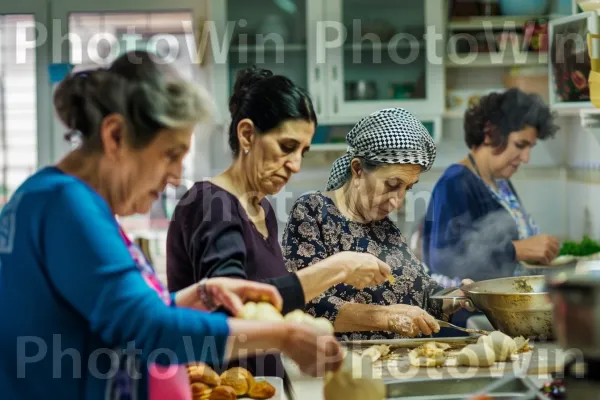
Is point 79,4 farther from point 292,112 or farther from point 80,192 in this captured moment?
point 80,192

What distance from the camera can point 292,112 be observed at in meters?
1.91

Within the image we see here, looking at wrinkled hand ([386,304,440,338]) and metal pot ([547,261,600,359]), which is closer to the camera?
metal pot ([547,261,600,359])

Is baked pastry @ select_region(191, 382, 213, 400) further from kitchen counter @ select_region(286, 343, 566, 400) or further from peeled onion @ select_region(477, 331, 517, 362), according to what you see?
peeled onion @ select_region(477, 331, 517, 362)

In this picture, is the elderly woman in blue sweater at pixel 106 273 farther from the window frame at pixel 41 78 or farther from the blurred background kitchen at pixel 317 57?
the window frame at pixel 41 78

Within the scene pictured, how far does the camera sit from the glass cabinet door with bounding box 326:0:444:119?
4262 mm

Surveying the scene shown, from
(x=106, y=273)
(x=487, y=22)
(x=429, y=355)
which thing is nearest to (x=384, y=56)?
(x=487, y=22)

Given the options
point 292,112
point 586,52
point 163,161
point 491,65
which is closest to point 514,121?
point 586,52

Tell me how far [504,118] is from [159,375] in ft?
7.89

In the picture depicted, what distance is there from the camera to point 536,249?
10.6ft

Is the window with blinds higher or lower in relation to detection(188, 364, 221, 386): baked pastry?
higher

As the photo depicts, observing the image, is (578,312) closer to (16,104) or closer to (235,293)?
(235,293)

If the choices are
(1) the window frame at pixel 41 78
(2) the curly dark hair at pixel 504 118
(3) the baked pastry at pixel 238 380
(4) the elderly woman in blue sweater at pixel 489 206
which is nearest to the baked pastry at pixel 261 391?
(3) the baked pastry at pixel 238 380

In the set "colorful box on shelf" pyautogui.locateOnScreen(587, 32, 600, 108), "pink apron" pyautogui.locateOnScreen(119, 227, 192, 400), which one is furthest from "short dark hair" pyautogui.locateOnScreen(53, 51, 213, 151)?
"colorful box on shelf" pyautogui.locateOnScreen(587, 32, 600, 108)

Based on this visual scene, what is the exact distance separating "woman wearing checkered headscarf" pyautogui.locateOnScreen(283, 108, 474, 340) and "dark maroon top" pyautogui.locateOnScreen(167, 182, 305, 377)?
33 cm
